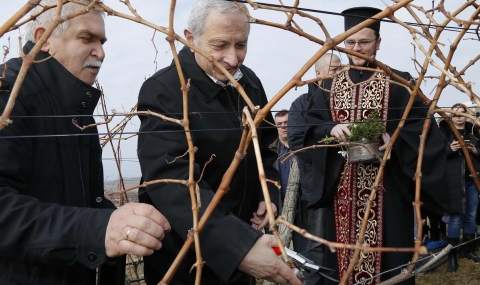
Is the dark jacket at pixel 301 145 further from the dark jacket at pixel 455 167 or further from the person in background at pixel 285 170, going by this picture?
the dark jacket at pixel 455 167

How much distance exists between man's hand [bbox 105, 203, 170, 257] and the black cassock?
7.15 ft

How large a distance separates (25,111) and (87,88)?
291 millimetres

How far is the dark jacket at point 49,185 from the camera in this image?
72.1 inches

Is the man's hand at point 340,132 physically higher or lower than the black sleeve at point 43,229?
higher

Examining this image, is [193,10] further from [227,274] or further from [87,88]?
[227,274]

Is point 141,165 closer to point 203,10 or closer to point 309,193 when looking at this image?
point 203,10

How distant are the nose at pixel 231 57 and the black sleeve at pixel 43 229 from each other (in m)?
0.88

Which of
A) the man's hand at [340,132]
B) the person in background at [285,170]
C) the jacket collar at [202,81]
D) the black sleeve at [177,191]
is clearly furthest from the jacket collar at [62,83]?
the person in background at [285,170]

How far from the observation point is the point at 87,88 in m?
2.28

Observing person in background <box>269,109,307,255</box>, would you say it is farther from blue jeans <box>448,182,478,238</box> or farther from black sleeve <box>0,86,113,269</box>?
black sleeve <box>0,86,113,269</box>

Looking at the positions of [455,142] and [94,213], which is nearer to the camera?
[94,213]

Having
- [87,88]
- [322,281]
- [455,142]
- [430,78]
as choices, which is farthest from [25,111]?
[455,142]

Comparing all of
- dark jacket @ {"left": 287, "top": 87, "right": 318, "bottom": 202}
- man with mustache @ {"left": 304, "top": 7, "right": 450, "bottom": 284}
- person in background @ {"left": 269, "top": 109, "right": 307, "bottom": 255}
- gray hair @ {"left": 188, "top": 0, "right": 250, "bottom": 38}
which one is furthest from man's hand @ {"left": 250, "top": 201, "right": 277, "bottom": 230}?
person in background @ {"left": 269, "top": 109, "right": 307, "bottom": 255}

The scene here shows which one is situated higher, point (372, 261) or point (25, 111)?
point (25, 111)
